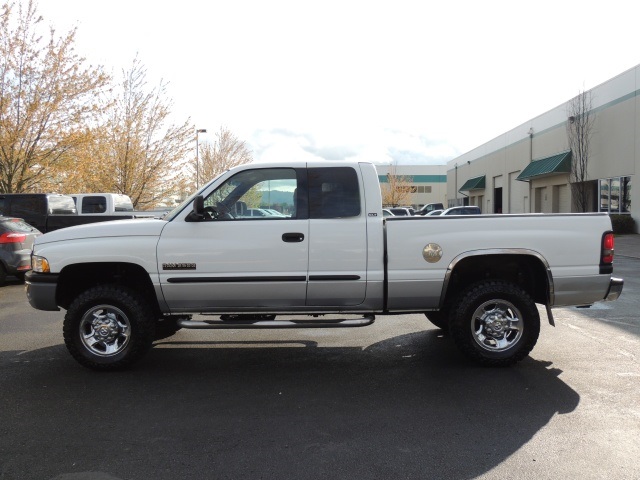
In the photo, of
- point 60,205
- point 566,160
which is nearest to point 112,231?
point 60,205

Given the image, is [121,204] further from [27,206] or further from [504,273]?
[504,273]

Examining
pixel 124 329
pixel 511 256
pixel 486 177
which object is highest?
pixel 486 177

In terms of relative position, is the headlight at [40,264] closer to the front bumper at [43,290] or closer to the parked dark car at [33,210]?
the front bumper at [43,290]

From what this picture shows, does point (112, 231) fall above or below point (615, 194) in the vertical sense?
below

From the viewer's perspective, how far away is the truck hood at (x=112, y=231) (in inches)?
208

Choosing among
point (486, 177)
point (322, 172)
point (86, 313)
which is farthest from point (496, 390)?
point (486, 177)

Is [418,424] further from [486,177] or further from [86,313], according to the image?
[486,177]

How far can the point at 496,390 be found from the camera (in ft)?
15.7

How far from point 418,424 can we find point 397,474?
821 mm

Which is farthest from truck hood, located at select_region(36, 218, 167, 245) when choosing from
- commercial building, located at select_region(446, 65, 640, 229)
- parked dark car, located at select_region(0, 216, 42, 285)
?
commercial building, located at select_region(446, 65, 640, 229)

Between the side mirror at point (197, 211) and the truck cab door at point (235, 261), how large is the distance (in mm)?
12

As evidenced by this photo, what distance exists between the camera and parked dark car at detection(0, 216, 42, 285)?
1098 cm

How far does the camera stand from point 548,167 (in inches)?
1313

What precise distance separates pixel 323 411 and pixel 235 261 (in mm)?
1727
